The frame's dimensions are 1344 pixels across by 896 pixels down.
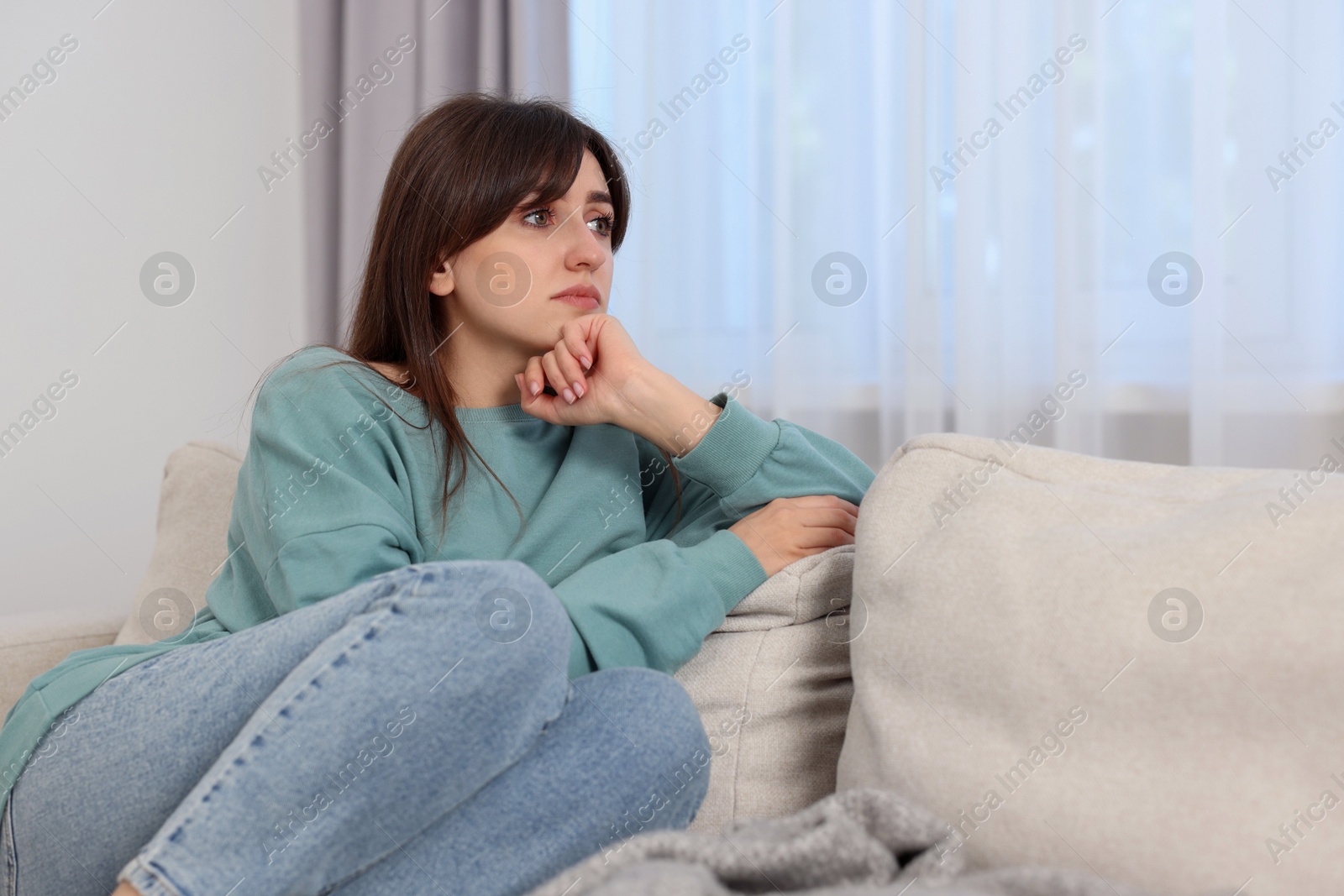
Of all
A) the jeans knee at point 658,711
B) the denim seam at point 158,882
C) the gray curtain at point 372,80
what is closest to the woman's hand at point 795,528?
the jeans knee at point 658,711

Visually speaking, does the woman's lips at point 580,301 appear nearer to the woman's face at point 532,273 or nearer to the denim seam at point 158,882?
the woman's face at point 532,273

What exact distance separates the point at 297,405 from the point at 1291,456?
53.6 inches

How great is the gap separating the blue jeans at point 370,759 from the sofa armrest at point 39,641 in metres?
0.41

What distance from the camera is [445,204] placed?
1.23 m

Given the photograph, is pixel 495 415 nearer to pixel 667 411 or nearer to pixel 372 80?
pixel 667 411

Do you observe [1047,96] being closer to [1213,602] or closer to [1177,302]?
[1177,302]

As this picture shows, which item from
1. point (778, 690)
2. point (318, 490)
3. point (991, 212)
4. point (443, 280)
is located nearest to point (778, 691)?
point (778, 690)

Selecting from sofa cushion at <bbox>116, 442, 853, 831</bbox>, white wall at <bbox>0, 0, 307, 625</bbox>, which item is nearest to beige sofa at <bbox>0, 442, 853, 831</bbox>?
sofa cushion at <bbox>116, 442, 853, 831</bbox>

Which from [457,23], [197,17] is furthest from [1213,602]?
[197,17]

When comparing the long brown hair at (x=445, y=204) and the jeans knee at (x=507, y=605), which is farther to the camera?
the long brown hair at (x=445, y=204)

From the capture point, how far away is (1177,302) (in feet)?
5.10

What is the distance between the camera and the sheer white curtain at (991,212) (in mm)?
1487

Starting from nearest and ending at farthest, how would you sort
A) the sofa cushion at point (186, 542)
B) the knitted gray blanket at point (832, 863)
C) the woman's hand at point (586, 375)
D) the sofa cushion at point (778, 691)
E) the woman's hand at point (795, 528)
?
the knitted gray blanket at point (832, 863) < the sofa cushion at point (778, 691) < the woman's hand at point (795, 528) < the woman's hand at point (586, 375) < the sofa cushion at point (186, 542)

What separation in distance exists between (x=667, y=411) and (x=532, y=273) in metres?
0.25
